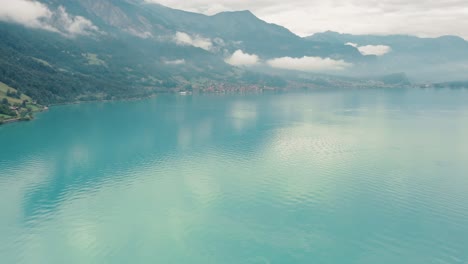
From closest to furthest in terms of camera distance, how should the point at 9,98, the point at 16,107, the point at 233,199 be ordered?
the point at 233,199
the point at 16,107
the point at 9,98

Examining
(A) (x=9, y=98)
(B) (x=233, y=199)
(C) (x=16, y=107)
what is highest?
(A) (x=9, y=98)

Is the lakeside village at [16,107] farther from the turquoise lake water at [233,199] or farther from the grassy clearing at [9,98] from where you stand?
the turquoise lake water at [233,199]

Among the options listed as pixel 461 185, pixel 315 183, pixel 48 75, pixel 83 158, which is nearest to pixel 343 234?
pixel 315 183

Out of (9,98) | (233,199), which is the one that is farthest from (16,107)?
(233,199)

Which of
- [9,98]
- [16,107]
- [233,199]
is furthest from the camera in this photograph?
[9,98]

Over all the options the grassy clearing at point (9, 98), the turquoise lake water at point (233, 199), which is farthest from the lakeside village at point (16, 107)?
the turquoise lake water at point (233, 199)

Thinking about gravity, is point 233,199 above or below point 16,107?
below

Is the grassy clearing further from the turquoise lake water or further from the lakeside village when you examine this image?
the turquoise lake water

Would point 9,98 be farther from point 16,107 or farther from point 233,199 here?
point 233,199

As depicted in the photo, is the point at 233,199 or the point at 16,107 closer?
the point at 233,199
